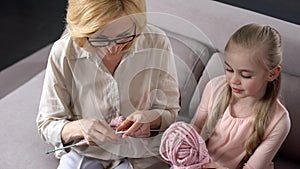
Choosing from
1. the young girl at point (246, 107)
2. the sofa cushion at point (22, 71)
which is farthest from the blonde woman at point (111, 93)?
the sofa cushion at point (22, 71)

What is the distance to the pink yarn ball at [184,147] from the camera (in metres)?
1.20

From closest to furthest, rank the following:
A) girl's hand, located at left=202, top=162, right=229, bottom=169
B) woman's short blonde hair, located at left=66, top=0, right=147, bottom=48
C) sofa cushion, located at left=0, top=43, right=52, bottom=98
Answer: woman's short blonde hair, located at left=66, top=0, right=147, bottom=48, girl's hand, located at left=202, top=162, right=229, bottom=169, sofa cushion, located at left=0, top=43, right=52, bottom=98

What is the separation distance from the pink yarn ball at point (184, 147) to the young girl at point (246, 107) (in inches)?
1.5

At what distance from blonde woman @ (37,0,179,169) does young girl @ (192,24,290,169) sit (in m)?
0.10

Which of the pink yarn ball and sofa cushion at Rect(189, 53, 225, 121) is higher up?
sofa cushion at Rect(189, 53, 225, 121)

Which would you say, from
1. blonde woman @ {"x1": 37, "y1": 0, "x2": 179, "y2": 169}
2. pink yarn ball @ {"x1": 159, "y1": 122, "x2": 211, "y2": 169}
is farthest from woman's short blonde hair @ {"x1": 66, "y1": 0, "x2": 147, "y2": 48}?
pink yarn ball @ {"x1": 159, "y1": 122, "x2": 211, "y2": 169}

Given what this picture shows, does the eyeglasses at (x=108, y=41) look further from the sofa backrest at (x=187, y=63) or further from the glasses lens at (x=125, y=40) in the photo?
the sofa backrest at (x=187, y=63)

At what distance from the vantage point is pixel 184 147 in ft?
3.94

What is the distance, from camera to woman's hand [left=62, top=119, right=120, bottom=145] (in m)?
1.26

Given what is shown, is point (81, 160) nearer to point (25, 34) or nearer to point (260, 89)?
point (260, 89)

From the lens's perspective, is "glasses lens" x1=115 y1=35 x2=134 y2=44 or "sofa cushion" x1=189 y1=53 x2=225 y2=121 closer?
"glasses lens" x1=115 y1=35 x2=134 y2=44

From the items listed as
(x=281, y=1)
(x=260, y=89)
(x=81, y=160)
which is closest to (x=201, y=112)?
(x=260, y=89)

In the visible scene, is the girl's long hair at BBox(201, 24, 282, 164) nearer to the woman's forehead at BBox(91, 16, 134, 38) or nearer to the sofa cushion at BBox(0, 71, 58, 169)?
the woman's forehead at BBox(91, 16, 134, 38)

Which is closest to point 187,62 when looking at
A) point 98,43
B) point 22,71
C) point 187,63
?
point 187,63
